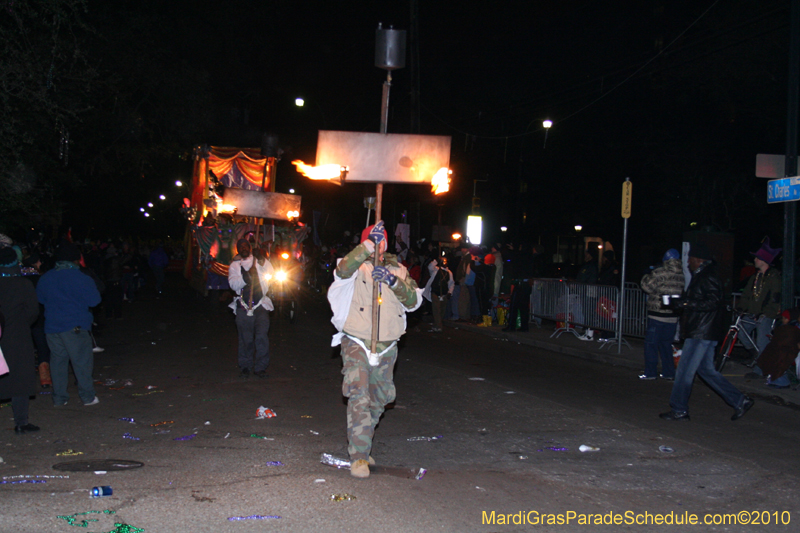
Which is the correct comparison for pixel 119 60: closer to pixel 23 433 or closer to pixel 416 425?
pixel 23 433

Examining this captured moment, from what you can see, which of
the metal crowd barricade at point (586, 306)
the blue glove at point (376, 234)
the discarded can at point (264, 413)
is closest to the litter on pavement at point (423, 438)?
the discarded can at point (264, 413)

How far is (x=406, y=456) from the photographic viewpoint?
5746mm

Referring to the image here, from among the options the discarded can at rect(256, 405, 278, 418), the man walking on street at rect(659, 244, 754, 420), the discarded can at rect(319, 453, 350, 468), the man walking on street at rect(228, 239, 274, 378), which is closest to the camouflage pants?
the discarded can at rect(319, 453, 350, 468)

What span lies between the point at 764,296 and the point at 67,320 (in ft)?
33.2

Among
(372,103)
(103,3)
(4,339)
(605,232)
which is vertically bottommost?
(4,339)

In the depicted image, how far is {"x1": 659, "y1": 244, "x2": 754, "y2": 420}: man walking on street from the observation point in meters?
7.14

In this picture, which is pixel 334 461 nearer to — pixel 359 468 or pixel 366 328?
pixel 359 468

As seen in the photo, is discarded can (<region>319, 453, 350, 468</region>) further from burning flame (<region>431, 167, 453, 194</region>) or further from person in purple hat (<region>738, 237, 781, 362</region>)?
person in purple hat (<region>738, 237, 781, 362</region>)

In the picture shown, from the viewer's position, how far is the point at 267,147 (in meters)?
18.8

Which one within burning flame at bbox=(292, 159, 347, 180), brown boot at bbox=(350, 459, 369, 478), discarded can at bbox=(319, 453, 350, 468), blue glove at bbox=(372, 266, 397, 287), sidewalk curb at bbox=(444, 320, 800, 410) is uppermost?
burning flame at bbox=(292, 159, 347, 180)

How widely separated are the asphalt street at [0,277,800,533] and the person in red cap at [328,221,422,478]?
0.42m

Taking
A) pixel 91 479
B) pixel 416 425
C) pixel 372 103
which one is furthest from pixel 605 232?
pixel 91 479

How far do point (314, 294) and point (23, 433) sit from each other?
744 inches

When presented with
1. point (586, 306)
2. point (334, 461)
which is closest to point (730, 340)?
point (586, 306)
